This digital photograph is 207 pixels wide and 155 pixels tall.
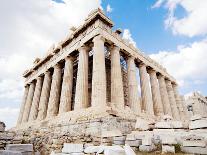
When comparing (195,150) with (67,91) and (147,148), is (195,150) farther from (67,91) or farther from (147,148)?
(67,91)

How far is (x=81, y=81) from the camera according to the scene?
15898 mm

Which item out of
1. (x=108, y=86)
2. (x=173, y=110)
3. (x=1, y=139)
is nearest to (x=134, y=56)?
(x=108, y=86)

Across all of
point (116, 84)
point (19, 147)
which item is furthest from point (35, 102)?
point (19, 147)

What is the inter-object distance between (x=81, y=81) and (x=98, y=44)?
11.4 feet

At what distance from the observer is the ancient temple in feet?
41.4

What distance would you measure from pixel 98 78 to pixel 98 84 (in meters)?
0.51

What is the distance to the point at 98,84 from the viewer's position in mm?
14000

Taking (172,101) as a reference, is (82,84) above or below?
below

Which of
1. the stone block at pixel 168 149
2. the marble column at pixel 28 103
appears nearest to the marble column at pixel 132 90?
the stone block at pixel 168 149

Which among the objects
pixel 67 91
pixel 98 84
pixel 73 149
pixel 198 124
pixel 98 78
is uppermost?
pixel 98 78

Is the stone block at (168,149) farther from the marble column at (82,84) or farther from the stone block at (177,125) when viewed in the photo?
the marble column at (82,84)

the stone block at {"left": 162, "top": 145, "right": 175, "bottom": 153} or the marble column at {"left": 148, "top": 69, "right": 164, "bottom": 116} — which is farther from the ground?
the marble column at {"left": 148, "top": 69, "right": 164, "bottom": 116}

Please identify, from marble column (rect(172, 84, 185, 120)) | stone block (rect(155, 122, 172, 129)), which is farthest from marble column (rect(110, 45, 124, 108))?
marble column (rect(172, 84, 185, 120))

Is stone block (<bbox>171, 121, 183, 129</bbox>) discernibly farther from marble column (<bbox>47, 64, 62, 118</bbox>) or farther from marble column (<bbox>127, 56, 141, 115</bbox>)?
marble column (<bbox>47, 64, 62, 118</bbox>)
